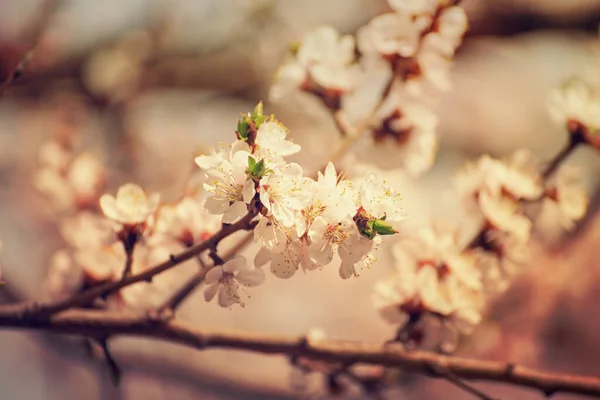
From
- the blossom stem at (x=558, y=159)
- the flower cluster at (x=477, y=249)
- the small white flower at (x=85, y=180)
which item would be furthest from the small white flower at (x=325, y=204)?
the small white flower at (x=85, y=180)

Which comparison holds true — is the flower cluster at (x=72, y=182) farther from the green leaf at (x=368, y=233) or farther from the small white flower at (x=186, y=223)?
the green leaf at (x=368, y=233)

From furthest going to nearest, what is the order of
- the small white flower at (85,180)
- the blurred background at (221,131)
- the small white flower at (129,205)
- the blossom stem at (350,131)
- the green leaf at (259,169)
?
the blurred background at (221,131), the small white flower at (85,180), the blossom stem at (350,131), the small white flower at (129,205), the green leaf at (259,169)

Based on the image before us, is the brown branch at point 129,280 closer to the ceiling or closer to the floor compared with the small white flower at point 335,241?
closer to the ceiling

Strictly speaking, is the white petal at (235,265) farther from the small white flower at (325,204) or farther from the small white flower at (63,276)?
the small white flower at (63,276)

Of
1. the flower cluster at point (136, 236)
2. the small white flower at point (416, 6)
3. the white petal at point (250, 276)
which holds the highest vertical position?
the small white flower at point (416, 6)

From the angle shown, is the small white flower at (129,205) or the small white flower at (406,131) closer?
the small white flower at (129,205)

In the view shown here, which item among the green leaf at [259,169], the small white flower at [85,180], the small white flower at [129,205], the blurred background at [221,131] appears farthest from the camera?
the blurred background at [221,131]
